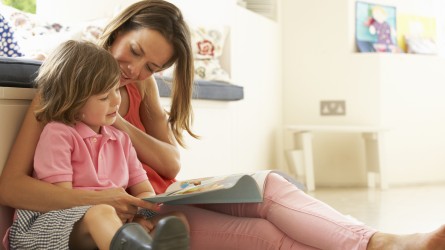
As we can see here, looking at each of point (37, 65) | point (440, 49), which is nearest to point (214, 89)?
point (37, 65)

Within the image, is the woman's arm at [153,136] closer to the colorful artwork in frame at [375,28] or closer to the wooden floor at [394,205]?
the wooden floor at [394,205]

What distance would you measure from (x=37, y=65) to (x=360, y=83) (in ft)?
10.2

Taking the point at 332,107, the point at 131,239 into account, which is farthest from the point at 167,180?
the point at 332,107

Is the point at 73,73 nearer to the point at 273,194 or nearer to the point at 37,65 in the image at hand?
the point at 37,65

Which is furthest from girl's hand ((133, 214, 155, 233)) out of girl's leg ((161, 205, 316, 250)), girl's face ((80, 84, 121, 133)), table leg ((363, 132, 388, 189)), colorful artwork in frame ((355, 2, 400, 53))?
colorful artwork in frame ((355, 2, 400, 53))

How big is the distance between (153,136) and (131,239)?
2.43ft

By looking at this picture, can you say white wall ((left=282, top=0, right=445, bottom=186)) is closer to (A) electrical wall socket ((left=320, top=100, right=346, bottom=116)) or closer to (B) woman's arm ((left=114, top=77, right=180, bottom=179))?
(A) electrical wall socket ((left=320, top=100, right=346, bottom=116))

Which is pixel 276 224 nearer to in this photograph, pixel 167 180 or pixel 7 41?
pixel 167 180

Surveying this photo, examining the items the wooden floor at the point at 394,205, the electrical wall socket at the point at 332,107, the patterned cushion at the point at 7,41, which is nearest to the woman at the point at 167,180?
the patterned cushion at the point at 7,41

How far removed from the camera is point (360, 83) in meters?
4.54

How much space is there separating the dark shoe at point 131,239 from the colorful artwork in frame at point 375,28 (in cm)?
350

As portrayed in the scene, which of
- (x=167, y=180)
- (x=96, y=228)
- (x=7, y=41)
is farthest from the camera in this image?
(x=7, y=41)

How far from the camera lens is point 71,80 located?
1.54 m

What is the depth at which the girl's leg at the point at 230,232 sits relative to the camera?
1644mm
